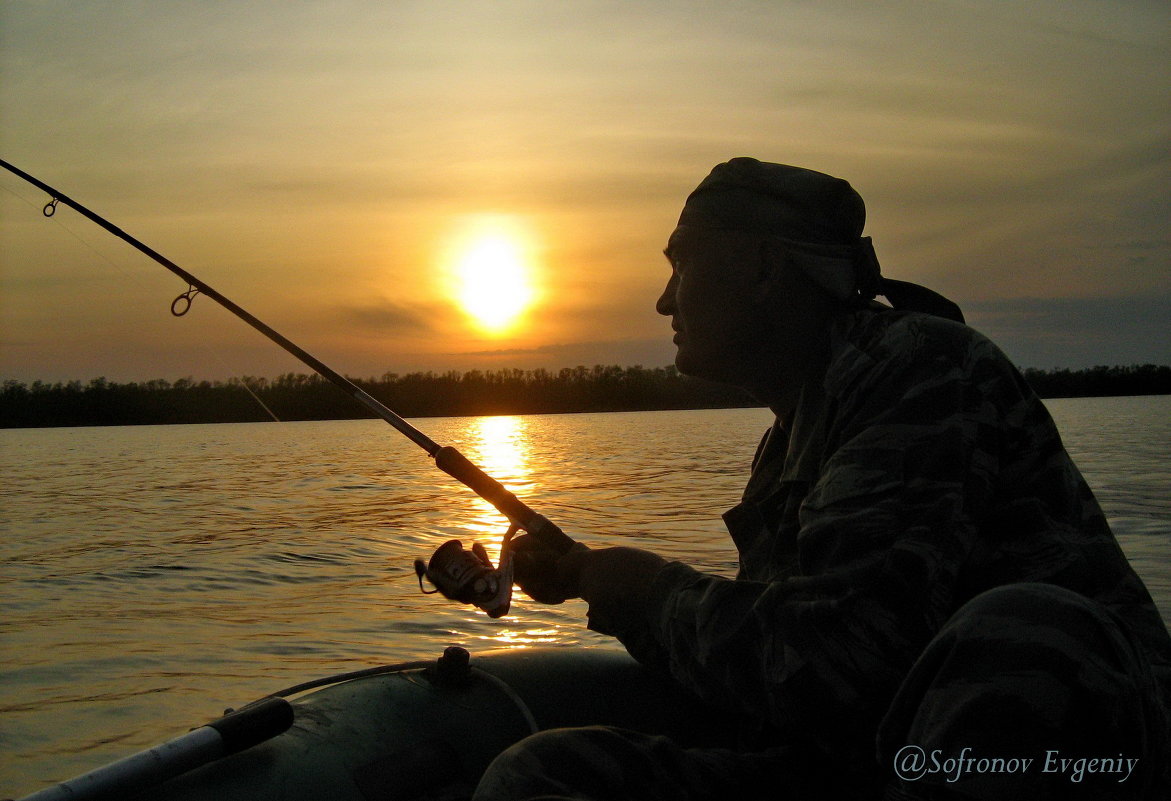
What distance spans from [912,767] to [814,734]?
1.06 feet

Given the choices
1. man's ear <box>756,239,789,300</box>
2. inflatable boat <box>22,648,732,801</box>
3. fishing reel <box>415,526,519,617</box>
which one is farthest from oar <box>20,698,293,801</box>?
man's ear <box>756,239,789,300</box>

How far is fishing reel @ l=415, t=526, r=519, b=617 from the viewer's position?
9.00 feet

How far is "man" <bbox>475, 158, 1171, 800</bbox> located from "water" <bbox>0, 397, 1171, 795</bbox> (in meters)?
3.58

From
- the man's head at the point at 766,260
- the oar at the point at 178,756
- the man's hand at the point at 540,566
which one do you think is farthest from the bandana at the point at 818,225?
the oar at the point at 178,756

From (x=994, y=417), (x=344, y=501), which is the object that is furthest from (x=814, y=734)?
(x=344, y=501)

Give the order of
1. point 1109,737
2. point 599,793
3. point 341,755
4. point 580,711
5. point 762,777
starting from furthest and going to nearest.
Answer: point 580,711
point 341,755
point 762,777
point 599,793
point 1109,737

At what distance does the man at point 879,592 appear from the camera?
134 cm

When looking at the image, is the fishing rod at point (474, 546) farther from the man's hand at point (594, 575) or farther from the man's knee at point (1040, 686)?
the man's knee at point (1040, 686)

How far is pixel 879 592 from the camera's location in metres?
1.61

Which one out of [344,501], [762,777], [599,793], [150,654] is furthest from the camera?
[344,501]

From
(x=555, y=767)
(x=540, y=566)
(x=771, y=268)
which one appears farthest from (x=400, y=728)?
(x=771, y=268)

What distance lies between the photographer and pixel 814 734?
173cm

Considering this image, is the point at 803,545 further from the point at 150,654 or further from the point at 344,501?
the point at 344,501

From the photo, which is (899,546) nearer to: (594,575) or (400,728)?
(594,575)
